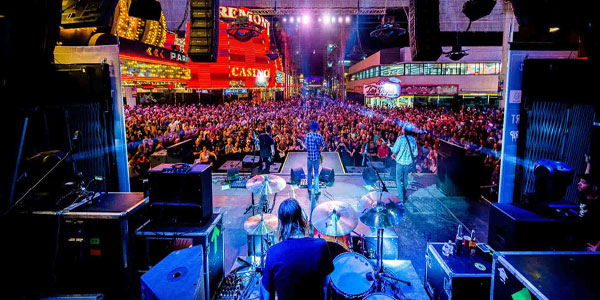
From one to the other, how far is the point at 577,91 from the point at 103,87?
6.43 m

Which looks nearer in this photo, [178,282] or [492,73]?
[178,282]

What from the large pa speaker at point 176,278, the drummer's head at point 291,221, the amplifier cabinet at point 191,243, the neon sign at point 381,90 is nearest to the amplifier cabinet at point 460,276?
the drummer's head at point 291,221

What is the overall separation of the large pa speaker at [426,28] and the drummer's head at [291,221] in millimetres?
3560

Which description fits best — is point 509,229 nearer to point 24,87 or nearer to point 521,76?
point 521,76

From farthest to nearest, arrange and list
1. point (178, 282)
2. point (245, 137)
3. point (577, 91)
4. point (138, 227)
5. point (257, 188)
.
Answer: point (245, 137) → point (257, 188) → point (577, 91) → point (138, 227) → point (178, 282)

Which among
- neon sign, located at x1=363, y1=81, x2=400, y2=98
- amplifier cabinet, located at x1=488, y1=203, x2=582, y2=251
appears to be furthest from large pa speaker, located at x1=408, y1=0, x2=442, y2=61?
neon sign, located at x1=363, y1=81, x2=400, y2=98

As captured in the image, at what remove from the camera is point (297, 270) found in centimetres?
214

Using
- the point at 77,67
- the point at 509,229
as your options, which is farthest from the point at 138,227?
the point at 509,229

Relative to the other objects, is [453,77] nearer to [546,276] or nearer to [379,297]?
[379,297]

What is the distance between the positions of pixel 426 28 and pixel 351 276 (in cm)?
394

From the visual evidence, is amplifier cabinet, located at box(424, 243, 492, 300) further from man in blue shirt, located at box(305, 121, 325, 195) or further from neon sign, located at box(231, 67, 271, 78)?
neon sign, located at box(231, 67, 271, 78)

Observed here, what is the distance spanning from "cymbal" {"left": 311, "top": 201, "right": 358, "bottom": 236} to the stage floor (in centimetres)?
112

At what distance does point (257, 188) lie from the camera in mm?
4020

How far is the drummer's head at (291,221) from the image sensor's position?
2557 mm
